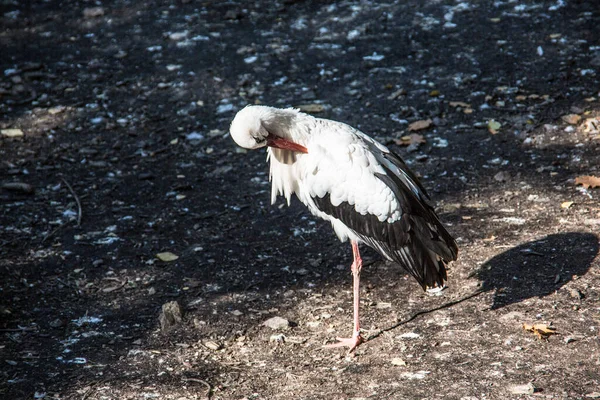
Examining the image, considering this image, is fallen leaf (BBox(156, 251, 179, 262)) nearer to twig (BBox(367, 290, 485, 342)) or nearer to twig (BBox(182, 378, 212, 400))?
twig (BBox(182, 378, 212, 400))

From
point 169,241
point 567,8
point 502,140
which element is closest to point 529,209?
point 502,140

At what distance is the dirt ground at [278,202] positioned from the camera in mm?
4480

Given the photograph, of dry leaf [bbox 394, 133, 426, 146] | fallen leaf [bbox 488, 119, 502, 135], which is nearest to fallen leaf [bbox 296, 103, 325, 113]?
dry leaf [bbox 394, 133, 426, 146]

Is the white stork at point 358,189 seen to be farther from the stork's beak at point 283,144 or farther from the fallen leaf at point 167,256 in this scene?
the fallen leaf at point 167,256

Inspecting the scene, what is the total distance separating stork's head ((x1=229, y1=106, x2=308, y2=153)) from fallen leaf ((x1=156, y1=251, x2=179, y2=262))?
4.88 ft

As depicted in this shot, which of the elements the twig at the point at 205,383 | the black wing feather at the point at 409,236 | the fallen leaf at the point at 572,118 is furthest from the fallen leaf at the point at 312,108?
the twig at the point at 205,383

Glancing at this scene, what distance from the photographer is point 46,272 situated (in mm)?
5637

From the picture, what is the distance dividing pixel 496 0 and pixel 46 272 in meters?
6.67

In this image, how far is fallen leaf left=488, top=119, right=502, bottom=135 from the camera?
712cm

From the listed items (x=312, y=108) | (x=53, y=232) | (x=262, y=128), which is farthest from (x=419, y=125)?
(x=53, y=232)

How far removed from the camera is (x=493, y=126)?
283 inches

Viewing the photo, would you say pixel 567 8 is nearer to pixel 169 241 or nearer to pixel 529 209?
pixel 529 209

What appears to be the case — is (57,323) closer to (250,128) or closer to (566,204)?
(250,128)

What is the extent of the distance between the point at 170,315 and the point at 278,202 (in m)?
1.84
